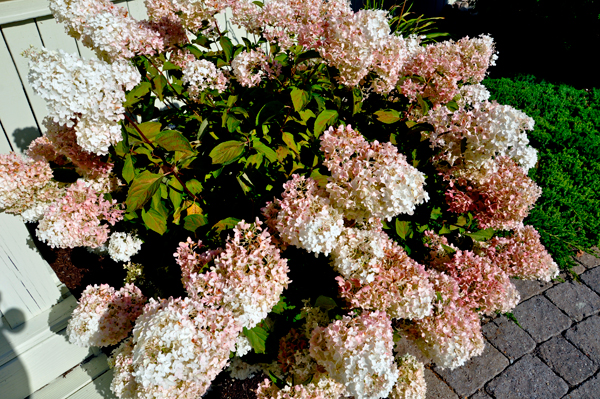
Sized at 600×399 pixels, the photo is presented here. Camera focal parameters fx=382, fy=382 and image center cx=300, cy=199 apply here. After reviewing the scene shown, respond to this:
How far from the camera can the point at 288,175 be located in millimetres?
1878

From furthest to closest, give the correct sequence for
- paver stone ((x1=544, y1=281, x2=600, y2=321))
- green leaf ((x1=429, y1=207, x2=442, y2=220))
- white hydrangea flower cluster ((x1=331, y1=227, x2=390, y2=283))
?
paver stone ((x1=544, y1=281, x2=600, y2=321))
green leaf ((x1=429, y1=207, x2=442, y2=220))
white hydrangea flower cluster ((x1=331, y1=227, x2=390, y2=283))

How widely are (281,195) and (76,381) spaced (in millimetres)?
1641

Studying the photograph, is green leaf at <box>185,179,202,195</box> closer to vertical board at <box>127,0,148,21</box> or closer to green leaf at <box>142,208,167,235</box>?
green leaf at <box>142,208,167,235</box>

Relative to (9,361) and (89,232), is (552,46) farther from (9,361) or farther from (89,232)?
(9,361)

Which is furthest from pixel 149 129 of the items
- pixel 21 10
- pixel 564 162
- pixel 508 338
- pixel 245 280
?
pixel 564 162

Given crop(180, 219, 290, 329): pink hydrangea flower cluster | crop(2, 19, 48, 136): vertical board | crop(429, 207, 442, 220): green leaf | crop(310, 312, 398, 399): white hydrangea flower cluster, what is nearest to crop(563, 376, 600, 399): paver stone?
crop(429, 207, 442, 220): green leaf

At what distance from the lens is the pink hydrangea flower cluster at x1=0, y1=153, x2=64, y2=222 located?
1.70 metres

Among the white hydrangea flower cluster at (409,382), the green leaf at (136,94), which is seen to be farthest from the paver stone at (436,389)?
the green leaf at (136,94)

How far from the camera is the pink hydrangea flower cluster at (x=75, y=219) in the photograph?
1646 mm

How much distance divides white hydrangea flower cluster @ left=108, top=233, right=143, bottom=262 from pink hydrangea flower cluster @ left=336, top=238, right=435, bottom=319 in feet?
4.54

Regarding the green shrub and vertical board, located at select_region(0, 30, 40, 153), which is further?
the green shrub

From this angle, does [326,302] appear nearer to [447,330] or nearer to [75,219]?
[447,330]

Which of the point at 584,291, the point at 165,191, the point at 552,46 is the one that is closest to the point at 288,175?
the point at 165,191

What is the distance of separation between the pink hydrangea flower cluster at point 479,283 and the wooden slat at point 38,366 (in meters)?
2.07
